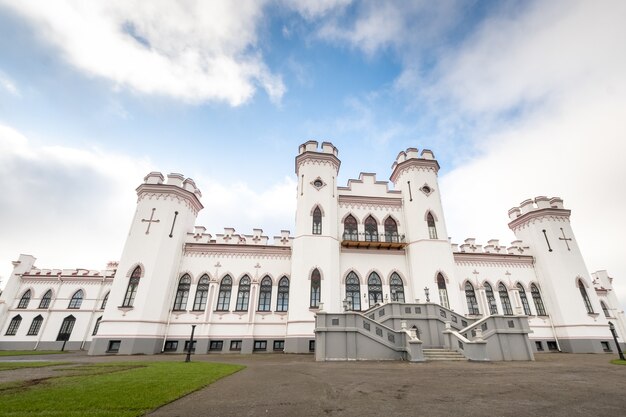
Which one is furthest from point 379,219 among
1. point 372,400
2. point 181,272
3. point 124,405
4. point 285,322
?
point 124,405

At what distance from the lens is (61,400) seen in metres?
5.09

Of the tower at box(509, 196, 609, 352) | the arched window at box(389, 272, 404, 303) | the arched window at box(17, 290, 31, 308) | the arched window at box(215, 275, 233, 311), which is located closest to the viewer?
the arched window at box(215, 275, 233, 311)

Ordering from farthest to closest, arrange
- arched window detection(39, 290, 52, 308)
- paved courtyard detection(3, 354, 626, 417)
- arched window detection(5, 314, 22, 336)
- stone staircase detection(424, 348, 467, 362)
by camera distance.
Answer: arched window detection(39, 290, 52, 308) < arched window detection(5, 314, 22, 336) < stone staircase detection(424, 348, 467, 362) < paved courtyard detection(3, 354, 626, 417)

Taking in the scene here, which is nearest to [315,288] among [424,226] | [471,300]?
[424,226]

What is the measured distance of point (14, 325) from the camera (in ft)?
87.5

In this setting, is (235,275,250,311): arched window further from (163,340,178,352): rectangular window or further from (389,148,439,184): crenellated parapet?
(389,148,439,184): crenellated parapet

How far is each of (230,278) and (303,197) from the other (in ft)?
27.6

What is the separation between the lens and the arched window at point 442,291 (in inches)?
776

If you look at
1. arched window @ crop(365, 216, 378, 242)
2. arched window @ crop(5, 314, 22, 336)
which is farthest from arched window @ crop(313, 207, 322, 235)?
arched window @ crop(5, 314, 22, 336)

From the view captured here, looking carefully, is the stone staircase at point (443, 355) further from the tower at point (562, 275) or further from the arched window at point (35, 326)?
the arched window at point (35, 326)

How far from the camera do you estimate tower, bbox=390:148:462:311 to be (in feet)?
66.4

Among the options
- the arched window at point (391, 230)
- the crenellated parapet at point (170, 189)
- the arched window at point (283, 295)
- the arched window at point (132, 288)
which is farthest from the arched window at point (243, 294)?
the arched window at point (391, 230)

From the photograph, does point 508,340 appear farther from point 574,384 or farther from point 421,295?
point 574,384

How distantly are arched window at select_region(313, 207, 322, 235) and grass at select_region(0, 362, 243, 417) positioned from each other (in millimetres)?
13984
